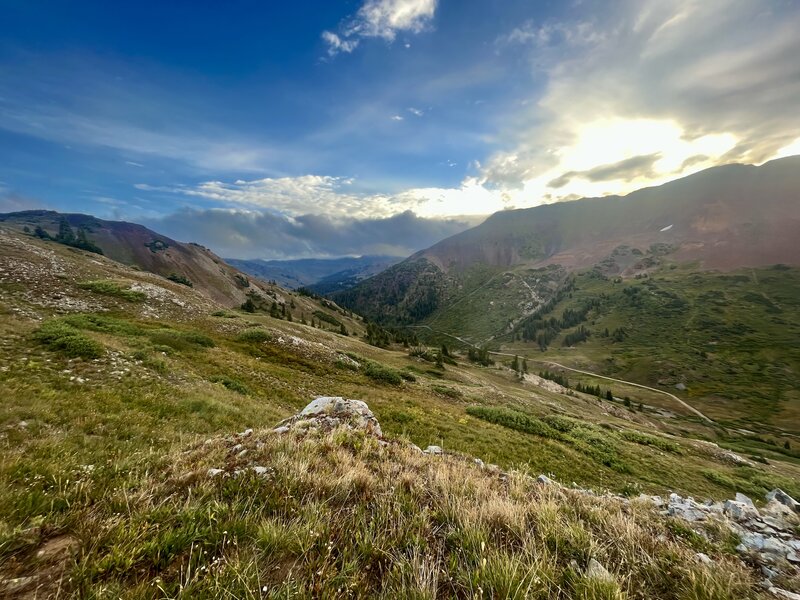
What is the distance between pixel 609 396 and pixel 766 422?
68.7 metres

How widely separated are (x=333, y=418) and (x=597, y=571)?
299 inches

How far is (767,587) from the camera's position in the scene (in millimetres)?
3996

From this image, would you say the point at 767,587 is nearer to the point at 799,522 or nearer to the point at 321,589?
the point at 799,522

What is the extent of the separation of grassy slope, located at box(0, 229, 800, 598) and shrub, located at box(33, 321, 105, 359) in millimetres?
277

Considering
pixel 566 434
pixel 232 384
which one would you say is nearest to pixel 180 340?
pixel 232 384

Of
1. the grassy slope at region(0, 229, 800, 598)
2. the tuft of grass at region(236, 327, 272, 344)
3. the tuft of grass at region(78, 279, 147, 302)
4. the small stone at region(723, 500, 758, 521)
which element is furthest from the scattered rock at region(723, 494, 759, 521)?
the tuft of grass at region(78, 279, 147, 302)

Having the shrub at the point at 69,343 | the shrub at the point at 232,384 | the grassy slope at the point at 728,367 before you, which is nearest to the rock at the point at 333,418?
the shrub at the point at 232,384

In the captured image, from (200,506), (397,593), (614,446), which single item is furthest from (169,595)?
(614,446)

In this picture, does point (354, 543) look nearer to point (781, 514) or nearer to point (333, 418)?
point (333, 418)

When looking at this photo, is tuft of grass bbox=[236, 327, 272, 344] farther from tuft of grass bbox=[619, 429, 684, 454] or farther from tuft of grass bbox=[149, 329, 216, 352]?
tuft of grass bbox=[619, 429, 684, 454]

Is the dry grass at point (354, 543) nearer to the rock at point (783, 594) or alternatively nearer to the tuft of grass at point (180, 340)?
the rock at point (783, 594)

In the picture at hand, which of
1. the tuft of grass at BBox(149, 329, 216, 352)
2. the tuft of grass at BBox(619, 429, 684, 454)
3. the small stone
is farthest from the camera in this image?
the tuft of grass at BBox(619, 429, 684, 454)

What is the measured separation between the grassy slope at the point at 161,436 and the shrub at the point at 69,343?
277 mm

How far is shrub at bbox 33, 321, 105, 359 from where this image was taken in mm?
14156
